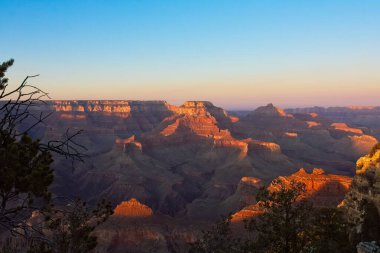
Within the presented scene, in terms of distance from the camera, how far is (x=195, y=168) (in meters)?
170

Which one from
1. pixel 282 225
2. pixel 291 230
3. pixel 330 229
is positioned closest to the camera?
pixel 291 230

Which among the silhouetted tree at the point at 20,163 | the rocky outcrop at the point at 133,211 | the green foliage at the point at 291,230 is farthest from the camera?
the rocky outcrop at the point at 133,211

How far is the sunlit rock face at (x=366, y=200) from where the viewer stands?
2789 cm

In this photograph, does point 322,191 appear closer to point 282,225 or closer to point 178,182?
point 282,225

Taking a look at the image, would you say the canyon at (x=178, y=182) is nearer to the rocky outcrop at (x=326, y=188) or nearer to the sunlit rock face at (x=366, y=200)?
the rocky outcrop at (x=326, y=188)

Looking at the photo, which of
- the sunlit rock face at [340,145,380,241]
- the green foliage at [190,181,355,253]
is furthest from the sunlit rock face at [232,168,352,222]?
the green foliage at [190,181,355,253]

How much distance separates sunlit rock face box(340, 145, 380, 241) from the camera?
27.9 metres

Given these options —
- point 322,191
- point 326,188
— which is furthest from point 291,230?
point 326,188

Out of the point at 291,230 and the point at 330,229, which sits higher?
the point at 291,230

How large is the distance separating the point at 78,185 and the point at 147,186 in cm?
2808

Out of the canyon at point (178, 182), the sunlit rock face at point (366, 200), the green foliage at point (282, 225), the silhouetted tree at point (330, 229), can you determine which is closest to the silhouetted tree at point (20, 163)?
the green foliage at point (282, 225)

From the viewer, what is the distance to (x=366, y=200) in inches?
1185

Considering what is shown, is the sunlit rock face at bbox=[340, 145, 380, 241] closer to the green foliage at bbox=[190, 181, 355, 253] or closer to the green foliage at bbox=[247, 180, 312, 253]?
the green foliage at bbox=[190, 181, 355, 253]

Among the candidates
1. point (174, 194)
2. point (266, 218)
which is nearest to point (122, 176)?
point (174, 194)
